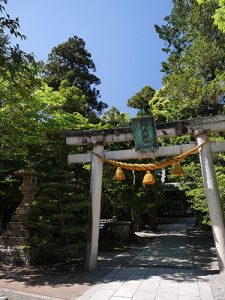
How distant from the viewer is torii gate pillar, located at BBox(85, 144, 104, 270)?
9.41 meters

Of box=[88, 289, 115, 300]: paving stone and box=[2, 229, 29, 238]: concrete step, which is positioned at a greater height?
box=[2, 229, 29, 238]: concrete step

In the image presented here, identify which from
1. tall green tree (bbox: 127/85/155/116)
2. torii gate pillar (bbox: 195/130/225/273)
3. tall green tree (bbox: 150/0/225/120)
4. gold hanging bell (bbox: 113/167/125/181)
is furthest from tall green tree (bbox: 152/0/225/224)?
tall green tree (bbox: 127/85/155/116)

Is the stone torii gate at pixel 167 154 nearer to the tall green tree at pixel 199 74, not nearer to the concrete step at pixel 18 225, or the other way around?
the concrete step at pixel 18 225

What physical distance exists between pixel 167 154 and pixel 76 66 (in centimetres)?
2439

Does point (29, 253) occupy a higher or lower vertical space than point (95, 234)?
lower

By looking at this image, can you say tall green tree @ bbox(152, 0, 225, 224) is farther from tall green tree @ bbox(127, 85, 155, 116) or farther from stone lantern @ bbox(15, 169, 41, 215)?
tall green tree @ bbox(127, 85, 155, 116)

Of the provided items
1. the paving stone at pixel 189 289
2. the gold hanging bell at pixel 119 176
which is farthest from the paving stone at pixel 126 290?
the gold hanging bell at pixel 119 176

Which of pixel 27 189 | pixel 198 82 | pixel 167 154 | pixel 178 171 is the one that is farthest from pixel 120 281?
pixel 198 82

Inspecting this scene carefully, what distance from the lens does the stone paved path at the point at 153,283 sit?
257 inches

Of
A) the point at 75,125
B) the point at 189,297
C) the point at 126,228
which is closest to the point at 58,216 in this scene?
the point at 75,125

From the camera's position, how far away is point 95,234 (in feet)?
31.3

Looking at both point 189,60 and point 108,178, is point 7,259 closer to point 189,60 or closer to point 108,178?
point 108,178

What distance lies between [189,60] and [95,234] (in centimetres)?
1194

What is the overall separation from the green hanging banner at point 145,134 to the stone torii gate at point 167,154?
6.9 inches
